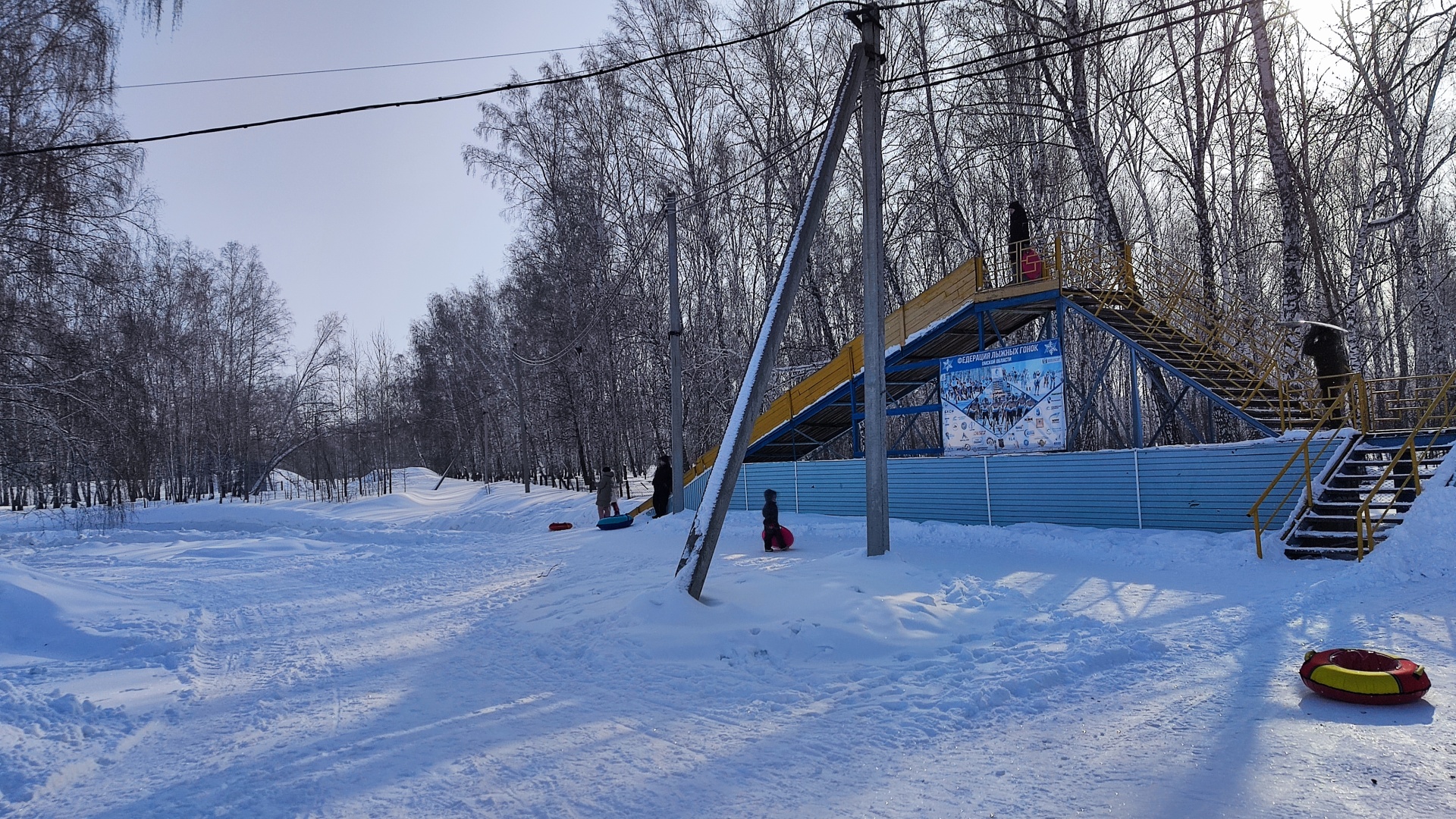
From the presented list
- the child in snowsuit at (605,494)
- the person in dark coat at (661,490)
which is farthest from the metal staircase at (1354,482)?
the child in snowsuit at (605,494)

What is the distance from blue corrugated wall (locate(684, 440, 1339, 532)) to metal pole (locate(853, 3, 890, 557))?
490 cm

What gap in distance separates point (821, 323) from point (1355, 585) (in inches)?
699

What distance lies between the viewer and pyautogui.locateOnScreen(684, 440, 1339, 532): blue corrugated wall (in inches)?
449

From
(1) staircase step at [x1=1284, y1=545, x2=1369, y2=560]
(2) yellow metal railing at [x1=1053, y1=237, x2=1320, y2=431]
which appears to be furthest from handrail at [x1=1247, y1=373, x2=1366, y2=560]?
(2) yellow metal railing at [x1=1053, y1=237, x2=1320, y2=431]

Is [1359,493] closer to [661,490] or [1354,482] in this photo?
[1354,482]

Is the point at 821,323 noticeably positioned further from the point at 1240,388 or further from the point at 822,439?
the point at 1240,388

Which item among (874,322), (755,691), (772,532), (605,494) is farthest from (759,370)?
(605,494)

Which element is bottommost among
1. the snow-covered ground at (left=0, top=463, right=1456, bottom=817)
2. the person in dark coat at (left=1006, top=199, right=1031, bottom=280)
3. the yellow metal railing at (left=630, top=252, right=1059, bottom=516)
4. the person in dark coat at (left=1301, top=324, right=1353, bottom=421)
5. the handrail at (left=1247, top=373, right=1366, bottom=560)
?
the snow-covered ground at (left=0, top=463, right=1456, bottom=817)

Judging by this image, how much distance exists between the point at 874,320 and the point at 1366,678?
656 centimetres

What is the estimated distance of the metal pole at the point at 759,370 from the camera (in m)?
7.63

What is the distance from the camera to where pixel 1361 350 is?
1697cm

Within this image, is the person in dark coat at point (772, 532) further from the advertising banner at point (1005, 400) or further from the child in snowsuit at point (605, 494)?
the child in snowsuit at point (605, 494)

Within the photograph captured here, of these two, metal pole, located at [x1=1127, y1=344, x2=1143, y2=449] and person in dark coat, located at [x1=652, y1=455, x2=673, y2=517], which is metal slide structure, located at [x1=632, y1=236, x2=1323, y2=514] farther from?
person in dark coat, located at [x1=652, y1=455, x2=673, y2=517]

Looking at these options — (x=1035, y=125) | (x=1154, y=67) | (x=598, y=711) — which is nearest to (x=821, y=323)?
(x=1035, y=125)
